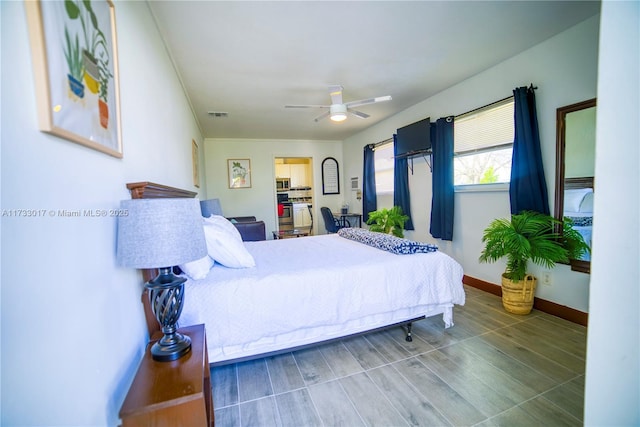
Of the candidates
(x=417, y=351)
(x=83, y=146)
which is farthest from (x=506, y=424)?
(x=83, y=146)

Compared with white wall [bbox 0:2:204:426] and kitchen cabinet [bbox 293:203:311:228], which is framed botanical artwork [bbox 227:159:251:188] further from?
white wall [bbox 0:2:204:426]

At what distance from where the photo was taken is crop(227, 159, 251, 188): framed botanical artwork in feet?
19.4

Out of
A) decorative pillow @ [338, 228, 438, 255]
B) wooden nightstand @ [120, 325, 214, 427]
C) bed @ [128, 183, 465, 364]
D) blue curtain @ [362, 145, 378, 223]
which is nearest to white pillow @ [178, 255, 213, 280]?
bed @ [128, 183, 465, 364]

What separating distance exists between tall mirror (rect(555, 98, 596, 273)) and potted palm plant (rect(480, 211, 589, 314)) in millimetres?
109

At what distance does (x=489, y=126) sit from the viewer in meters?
2.99

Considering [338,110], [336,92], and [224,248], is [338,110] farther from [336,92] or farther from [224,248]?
[224,248]

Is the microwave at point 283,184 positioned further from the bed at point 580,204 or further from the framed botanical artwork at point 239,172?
the bed at point 580,204

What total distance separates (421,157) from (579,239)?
6.96 ft

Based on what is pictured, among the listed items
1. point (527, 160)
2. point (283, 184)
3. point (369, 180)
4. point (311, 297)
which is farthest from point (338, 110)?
point (283, 184)

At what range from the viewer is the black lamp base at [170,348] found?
3.28 feet

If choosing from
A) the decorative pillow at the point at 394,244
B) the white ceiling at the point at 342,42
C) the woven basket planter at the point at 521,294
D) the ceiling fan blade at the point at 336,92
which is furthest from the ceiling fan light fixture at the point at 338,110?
the woven basket planter at the point at 521,294

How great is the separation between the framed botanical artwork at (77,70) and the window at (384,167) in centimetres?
426

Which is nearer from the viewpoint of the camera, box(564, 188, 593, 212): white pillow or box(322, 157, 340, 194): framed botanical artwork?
box(564, 188, 593, 212): white pillow

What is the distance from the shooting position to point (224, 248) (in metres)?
1.81
